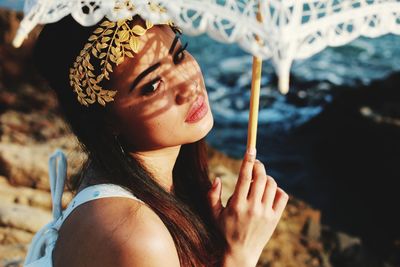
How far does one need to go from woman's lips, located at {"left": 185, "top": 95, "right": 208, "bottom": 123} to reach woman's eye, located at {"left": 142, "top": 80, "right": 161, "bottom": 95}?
0.67ft

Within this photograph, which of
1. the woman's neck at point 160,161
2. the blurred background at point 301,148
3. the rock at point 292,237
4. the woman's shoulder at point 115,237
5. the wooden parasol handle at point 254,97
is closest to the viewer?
the woman's shoulder at point 115,237

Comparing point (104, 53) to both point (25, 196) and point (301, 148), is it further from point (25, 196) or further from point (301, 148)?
point (301, 148)

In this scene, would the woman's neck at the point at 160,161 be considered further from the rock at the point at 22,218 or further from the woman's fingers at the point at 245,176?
the rock at the point at 22,218

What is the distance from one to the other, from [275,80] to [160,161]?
11.5 m

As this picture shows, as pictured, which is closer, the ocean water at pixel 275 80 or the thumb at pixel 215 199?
the thumb at pixel 215 199

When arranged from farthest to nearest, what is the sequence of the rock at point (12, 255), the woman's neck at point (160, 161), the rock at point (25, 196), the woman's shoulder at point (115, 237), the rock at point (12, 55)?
the rock at point (12, 55), the rock at point (25, 196), the rock at point (12, 255), the woman's neck at point (160, 161), the woman's shoulder at point (115, 237)

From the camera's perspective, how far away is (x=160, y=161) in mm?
2615

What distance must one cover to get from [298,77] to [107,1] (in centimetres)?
1307

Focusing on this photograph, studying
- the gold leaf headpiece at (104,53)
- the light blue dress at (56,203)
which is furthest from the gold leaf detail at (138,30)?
the light blue dress at (56,203)

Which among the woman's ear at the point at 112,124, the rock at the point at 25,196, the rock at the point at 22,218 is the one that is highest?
the woman's ear at the point at 112,124

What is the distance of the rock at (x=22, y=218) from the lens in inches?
176

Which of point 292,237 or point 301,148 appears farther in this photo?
point 301,148

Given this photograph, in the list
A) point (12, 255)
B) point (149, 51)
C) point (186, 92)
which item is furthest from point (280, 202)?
point (12, 255)

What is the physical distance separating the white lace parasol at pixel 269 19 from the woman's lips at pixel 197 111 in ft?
2.32
